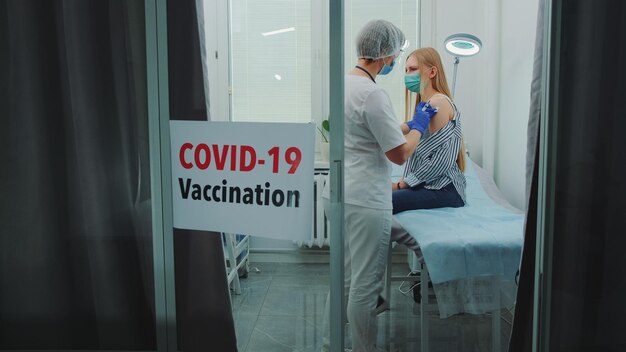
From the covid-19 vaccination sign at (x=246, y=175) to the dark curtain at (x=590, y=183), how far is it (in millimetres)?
651

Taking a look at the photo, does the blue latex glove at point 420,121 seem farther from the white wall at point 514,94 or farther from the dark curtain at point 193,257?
the dark curtain at point 193,257

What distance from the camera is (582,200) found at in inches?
50.1

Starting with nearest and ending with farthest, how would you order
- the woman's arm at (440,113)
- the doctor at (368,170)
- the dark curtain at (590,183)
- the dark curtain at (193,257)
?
the dark curtain at (590,183)
the dark curtain at (193,257)
the doctor at (368,170)
the woman's arm at (440,113)

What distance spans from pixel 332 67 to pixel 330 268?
559 millimetres

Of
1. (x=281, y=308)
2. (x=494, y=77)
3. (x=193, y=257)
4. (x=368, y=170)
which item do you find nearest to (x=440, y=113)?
(x=368, y=170)

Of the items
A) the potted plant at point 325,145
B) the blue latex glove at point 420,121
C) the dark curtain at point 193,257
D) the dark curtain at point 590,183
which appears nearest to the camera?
the dark curtain at point 590,183

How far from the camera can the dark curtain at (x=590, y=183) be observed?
121cm

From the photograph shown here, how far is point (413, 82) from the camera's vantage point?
2213mm

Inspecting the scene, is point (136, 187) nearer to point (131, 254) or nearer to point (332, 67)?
point (131, 254)

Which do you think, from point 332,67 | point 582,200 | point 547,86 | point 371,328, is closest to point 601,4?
point 547,86

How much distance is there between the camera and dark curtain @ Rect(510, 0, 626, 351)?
121 cm

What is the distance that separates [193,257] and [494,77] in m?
2.06

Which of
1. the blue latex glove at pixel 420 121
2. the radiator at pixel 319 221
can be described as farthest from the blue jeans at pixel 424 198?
the radiator at pixel 319 221

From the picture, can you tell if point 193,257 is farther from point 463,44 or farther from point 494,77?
point 494,77
